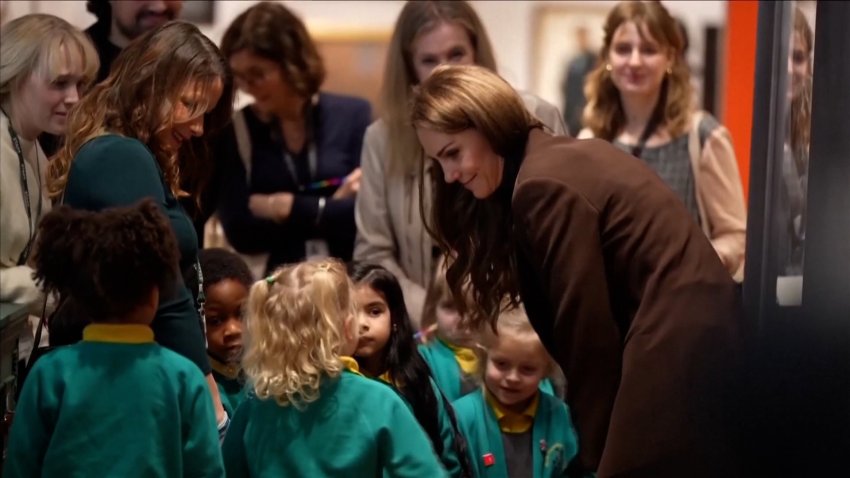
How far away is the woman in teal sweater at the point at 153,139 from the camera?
312cm

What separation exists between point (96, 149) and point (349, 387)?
71 cm

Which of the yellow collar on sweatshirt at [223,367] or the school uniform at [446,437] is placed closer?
the school uniform at [446,437]

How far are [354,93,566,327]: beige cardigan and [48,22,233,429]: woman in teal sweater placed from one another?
0.92m

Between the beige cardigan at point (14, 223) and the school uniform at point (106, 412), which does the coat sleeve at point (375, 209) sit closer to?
the beige cardigan at point (14, 223)

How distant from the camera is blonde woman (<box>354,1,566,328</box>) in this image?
167 inches

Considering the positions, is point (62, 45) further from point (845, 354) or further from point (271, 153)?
point (845, 354)

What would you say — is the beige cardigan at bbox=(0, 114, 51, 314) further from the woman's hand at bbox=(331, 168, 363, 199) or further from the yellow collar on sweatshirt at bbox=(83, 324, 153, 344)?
the woman's hand at bbox=(331, 168, 363, 199)

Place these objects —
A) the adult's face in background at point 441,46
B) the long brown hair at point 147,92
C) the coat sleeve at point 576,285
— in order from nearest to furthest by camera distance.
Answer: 1. the coat sleeve at point 576,285
2. the long brown hair at point 147,92
3. the adult's face in background at point 441,46

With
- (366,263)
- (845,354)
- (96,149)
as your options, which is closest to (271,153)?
(366,263)

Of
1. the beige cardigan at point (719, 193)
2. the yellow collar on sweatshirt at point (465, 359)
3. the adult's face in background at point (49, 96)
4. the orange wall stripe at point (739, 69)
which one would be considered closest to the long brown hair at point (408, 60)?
the beige cardigan at point (719, 193)

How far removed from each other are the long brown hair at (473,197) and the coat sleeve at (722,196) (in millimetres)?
1057

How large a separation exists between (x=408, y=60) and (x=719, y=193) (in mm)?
969

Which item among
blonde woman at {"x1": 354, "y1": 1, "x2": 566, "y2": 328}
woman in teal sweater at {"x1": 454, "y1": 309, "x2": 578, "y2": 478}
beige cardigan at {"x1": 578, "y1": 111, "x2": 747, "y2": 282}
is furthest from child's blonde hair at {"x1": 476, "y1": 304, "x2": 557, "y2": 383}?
beige cardigan at {"x1": 578, "y1": 111, "x2": 747, "y2": 282}

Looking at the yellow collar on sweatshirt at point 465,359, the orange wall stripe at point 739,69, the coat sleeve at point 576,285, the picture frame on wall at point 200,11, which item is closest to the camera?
the coat sleeve at point 576,285
